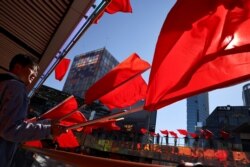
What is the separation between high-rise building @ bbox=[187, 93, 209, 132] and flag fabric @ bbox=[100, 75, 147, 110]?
583 feet

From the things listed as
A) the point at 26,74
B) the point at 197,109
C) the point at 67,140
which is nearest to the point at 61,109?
the point at 67,140

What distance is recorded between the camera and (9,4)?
4375 millimetres

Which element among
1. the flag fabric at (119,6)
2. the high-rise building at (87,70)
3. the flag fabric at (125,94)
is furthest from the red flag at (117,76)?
the high-rise building at (87,70)

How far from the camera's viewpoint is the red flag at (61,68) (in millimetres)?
7148

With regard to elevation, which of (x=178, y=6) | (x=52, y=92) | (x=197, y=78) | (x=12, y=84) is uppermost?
(x=52, y=92)

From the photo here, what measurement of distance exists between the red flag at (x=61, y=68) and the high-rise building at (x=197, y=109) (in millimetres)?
176287

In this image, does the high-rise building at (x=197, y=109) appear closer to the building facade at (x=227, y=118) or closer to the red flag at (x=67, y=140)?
the building facade at (x=227, y=118)

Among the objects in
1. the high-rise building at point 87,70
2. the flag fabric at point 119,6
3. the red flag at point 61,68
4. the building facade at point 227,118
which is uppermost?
the high-rise building at point 87,70

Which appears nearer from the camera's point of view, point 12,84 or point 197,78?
point 12,84

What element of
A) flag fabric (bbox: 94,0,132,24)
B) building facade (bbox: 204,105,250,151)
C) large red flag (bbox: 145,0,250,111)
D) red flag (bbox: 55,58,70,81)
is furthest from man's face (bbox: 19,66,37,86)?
building facade (bbox: 204,105,250,151)

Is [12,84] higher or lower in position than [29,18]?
lower

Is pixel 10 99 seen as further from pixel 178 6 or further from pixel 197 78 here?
pixel 178 6

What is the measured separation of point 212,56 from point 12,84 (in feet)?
5.32

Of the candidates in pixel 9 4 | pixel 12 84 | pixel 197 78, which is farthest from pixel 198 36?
pixel 9 4
